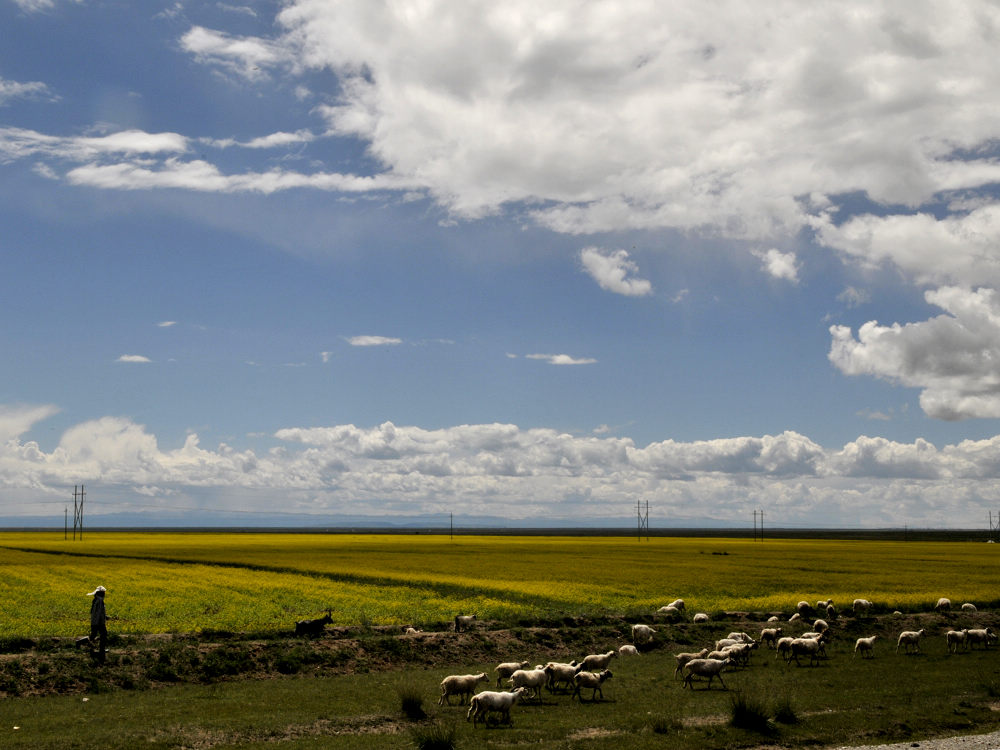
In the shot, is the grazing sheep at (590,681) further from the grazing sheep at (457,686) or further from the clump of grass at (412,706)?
the clump of grass at (412,706)

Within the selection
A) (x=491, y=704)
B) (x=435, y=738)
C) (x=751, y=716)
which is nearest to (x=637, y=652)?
(x=751, y=716)

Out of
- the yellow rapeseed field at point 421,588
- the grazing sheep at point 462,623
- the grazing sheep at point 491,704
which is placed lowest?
the yellow rapeseed field at point 421,588

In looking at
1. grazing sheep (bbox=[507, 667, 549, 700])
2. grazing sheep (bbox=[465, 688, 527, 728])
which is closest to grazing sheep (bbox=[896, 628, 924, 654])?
grazing sheep (bbox=[507, 667, 549, 700])

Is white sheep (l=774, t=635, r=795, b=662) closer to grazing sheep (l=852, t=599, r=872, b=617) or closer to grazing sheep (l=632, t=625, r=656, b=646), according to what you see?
grazing sheep (l=632, t=625, r=656, b=646)

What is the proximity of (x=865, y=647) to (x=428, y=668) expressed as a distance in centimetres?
1568

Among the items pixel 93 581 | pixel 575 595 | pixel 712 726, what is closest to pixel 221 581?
pixel 93 581

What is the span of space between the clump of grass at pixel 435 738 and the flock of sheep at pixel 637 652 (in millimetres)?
2236

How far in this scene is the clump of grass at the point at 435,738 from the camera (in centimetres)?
1642

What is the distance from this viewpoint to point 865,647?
1209 inches

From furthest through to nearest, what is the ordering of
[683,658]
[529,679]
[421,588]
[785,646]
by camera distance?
[421,588]
[785,646]
[683,658]
[529,679]

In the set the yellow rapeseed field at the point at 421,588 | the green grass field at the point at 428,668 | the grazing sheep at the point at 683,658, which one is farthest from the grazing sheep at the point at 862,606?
the grazing sheep at the point at 683,658

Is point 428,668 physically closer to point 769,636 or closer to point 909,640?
point 769,636

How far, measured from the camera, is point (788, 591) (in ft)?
166

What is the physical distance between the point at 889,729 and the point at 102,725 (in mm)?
17004
